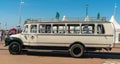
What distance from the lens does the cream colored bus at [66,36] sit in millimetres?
21375

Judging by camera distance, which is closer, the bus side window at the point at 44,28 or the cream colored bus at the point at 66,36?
the cream colored bus at the point at 66,36

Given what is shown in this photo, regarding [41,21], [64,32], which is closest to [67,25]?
[64,32]

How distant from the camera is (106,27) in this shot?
70.1 ft

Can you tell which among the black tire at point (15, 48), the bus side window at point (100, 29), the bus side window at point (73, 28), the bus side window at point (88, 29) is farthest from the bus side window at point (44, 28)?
the bus side window at point (100, 29)

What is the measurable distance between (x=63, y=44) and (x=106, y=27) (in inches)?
124

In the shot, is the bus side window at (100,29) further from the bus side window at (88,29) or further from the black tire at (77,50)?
the black tire at (77,50)

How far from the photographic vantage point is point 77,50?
2189cm

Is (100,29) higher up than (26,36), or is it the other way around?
(100,29)

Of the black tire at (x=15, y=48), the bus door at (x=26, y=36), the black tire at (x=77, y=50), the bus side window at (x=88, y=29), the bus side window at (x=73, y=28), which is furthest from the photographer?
the black tire at (x=15, y=48)

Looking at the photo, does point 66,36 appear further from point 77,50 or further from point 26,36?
point 26,36

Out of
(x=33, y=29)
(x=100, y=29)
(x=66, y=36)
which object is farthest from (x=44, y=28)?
(x=100, y=29)

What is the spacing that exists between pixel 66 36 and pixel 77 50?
48.2 inches

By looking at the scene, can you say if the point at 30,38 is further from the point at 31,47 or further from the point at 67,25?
the point at 67,25

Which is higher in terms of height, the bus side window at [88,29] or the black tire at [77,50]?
the bus side window at [88,29]
